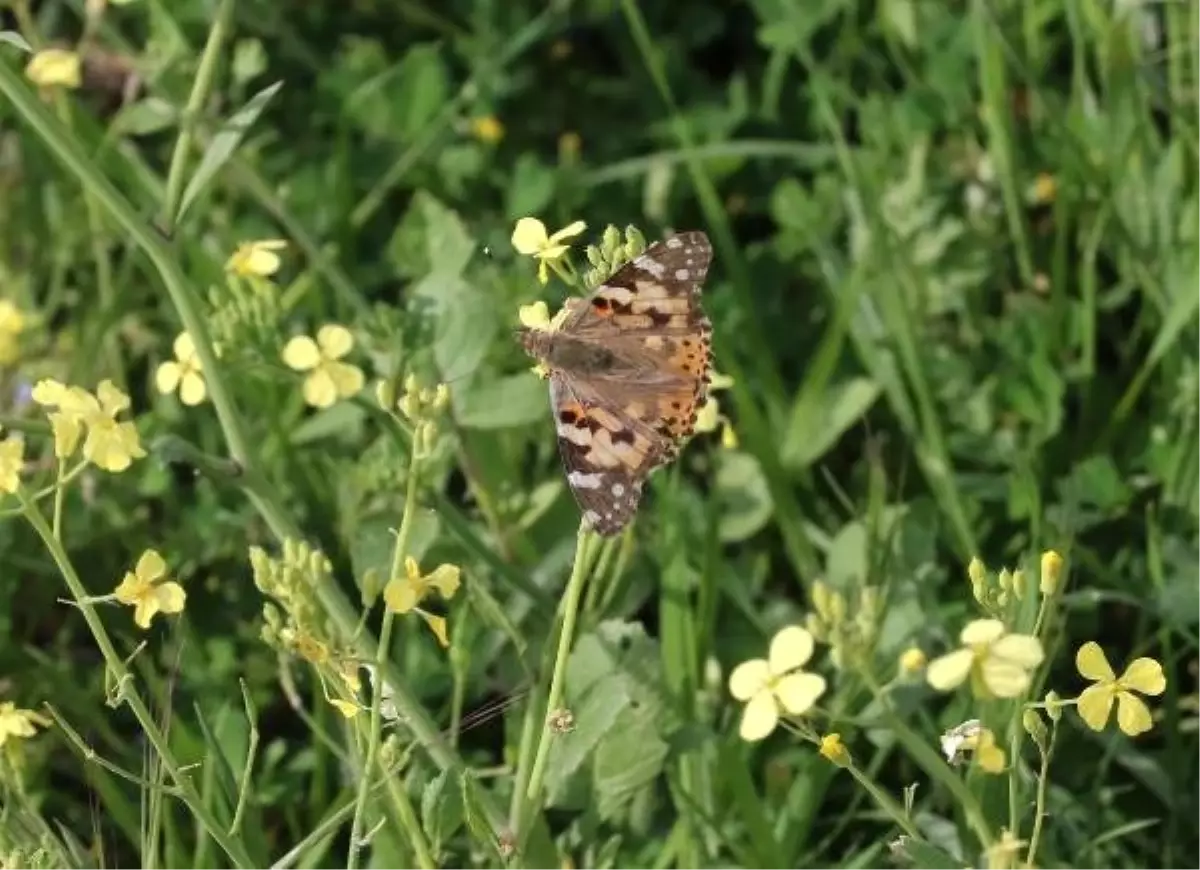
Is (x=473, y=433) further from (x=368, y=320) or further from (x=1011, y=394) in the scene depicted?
(x=1011, y=394)

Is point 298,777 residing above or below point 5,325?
below

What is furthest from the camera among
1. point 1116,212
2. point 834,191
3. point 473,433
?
point 834,191

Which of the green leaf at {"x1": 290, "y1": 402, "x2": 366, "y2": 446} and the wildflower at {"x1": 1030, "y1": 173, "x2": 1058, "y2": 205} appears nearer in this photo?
the green leaf at {"x1": 290, "y1": 402, "x2": 366, "y2": 446}

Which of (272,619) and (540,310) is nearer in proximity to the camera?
(272,619)

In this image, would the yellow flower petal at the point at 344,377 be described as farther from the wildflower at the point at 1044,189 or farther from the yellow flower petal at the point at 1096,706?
the wildflower at the point at 1044,189

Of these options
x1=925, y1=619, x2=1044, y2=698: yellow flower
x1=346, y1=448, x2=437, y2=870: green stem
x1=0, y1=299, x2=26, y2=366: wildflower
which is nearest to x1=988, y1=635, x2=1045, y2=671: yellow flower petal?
x1=925, y1=619, x2=1044, y2=698: yellow flower

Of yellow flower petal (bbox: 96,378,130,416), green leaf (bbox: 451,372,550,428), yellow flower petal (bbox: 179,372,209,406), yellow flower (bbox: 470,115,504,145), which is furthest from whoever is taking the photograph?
yellow flower (bbox: 470,115,504,145)

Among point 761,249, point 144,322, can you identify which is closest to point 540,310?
point 761,249

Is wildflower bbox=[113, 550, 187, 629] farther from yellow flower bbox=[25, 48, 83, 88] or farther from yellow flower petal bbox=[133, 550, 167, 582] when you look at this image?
yellow flower bbox=[25, 48, 83, 88]
